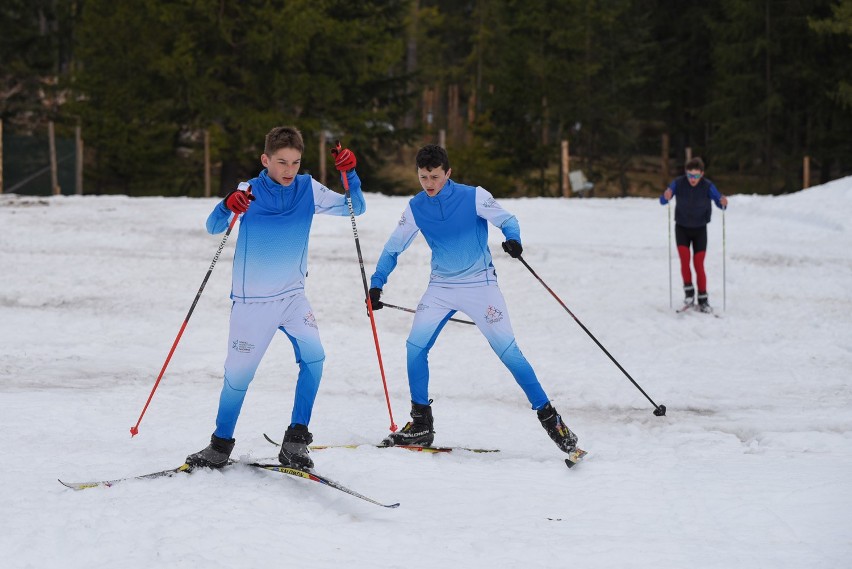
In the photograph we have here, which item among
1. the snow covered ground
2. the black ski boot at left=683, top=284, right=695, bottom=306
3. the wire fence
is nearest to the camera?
the snow covered ground

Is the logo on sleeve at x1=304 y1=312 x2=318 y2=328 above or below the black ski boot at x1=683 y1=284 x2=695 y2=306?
above

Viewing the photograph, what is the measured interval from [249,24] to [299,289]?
2275 centimetres

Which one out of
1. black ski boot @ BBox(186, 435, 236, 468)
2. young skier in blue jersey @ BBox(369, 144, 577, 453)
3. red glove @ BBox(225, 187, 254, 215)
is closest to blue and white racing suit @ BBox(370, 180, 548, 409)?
young skier in blue jersey @ BBox(369, 144, 577, 453)

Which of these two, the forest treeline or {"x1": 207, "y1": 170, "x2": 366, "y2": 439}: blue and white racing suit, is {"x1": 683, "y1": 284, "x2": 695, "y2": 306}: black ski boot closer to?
{"x1": 207, "y1": 170, "x2": 366, "y2": 439}: blue and white racing suit


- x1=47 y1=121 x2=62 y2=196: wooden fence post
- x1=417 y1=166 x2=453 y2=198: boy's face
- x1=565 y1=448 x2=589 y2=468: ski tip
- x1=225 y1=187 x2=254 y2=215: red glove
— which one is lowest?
x1=565 y1=448 x2=589 y2=468: ski tip

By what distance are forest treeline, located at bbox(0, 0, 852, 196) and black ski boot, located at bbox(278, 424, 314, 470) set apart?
21.1 m

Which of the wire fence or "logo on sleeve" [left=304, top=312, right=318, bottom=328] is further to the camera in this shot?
the wire fence

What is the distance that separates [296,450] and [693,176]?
26.7 feet

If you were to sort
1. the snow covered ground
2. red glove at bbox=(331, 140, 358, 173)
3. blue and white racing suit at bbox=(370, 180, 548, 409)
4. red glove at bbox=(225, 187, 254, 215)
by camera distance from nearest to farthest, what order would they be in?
the snow covered ground < red glove at bbox=(225, 187, 254, 215) < red glove at bbox=(331, 140, 358, 173) < blue and white racing suit at bbox=(370, 180, 548, 409)

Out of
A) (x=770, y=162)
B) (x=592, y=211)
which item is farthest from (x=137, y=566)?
(x=770, y=162)

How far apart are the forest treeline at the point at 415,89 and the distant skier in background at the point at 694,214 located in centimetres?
1598

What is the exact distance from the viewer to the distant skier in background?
12125mm

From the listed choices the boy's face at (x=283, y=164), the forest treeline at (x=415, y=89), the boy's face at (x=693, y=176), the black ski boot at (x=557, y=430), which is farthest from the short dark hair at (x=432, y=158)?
the forest treeline at (x=415, y=89)

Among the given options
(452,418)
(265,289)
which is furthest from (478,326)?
(452,418)
